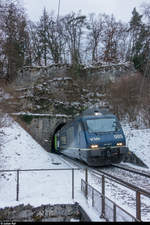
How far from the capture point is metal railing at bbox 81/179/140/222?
4.02 meters

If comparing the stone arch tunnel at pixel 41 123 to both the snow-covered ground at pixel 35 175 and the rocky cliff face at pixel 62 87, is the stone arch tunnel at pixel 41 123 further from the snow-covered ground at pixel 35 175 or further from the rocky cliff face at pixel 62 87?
the snow-covered ground at pixel 35 175

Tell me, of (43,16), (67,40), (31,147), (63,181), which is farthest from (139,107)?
(43,16)

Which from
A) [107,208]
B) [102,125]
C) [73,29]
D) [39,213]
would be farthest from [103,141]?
[73,29]

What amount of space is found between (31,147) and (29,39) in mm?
27892

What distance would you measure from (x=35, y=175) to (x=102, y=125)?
466 cm

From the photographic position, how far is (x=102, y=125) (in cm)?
1258

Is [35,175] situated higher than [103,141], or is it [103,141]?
[103,141]

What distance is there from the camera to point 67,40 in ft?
138

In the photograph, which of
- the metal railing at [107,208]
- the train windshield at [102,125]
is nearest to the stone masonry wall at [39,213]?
the metal railing at [107,208]

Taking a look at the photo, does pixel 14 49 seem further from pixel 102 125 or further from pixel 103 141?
pixel 103 141

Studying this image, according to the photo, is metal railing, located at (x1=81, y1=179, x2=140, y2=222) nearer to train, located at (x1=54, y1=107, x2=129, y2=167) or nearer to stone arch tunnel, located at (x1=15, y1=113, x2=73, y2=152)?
train, located at (x1=54, y1=107, x2=129, y2=167)

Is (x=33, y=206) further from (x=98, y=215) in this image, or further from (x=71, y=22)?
(x=71, y=22)

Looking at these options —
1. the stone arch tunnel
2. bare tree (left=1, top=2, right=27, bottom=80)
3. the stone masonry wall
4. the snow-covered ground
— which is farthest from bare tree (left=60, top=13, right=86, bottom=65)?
the stone masonry wall

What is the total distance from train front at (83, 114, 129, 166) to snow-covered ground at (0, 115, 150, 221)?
1704mm
